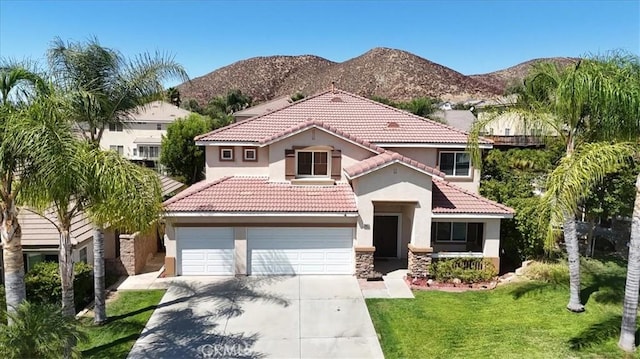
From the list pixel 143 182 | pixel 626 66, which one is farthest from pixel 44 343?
pixel 626 66

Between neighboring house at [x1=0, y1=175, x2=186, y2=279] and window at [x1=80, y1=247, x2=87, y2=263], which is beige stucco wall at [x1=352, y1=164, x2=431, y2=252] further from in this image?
window at [x1=80, y1=247, x2=87, y2=263]

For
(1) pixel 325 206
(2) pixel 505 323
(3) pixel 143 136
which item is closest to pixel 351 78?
(3) pixel 143 136

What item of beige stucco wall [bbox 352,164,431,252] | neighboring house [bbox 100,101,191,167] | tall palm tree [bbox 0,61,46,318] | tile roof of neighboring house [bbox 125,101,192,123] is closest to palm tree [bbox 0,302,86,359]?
tall palm tree [bbox 0,61,46,318]

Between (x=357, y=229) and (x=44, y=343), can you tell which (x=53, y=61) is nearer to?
(x=44, y=343)

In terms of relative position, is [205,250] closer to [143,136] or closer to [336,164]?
[336,164]

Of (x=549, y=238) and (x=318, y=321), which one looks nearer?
(x=549, y=238)

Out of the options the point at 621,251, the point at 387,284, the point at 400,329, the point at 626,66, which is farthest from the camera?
the point at 621,251

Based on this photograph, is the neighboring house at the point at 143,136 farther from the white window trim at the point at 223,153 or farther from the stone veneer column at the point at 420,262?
the stone veneer column at the point at 420,262
